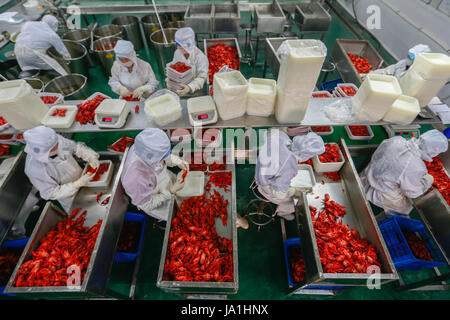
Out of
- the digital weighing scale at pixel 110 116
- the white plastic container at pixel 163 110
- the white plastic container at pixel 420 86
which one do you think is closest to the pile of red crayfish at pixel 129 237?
the digital weighing scale at pixel 110 116

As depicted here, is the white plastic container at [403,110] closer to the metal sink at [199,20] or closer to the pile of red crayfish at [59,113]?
the pile of red crayfish at [59,113]

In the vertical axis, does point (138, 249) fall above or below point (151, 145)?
below

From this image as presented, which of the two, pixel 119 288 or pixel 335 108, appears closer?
pixel 335 108

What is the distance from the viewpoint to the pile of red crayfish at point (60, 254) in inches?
99.4

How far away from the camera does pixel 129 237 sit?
11.8 feet

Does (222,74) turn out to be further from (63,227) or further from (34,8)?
(34,8)

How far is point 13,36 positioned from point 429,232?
34.3 ft

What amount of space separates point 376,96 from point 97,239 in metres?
3.84

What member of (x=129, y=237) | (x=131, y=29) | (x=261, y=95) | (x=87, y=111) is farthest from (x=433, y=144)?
(x=131, y=29)

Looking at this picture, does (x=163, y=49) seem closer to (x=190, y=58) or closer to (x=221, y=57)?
(x=221, y=57)

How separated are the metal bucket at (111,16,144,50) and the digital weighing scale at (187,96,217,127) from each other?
6.11 m

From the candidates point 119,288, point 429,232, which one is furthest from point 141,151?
point 429,232

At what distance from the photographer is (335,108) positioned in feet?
10.5

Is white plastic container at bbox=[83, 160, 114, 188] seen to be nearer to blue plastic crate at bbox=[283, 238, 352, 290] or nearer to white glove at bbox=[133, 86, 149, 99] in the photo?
white glove at bbox=[133, 86, 149, 99]
